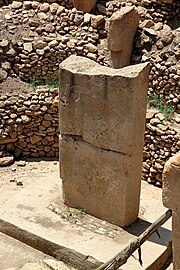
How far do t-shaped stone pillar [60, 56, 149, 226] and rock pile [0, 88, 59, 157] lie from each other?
2.24 m

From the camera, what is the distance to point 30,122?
31.4 feet

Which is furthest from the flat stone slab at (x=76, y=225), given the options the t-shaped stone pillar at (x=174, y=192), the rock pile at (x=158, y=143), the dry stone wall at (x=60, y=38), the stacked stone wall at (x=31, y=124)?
the dry stone wall at (x=60, y=38)

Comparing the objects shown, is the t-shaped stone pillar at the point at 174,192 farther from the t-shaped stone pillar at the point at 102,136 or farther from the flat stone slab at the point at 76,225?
the t-shaped stone pillar at the point at 102,136

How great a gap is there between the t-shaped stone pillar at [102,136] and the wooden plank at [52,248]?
33.3 inches

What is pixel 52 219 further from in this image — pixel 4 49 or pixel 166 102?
pixel 4 49

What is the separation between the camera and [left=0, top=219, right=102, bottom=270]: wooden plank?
6488 mm

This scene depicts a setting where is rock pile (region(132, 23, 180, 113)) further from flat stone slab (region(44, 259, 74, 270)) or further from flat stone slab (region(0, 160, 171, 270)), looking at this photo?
flat stone slab (region(44, 259, 74, 270))

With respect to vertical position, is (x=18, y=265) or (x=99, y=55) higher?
(x=99, y=55)

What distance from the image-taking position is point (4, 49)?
396 inches

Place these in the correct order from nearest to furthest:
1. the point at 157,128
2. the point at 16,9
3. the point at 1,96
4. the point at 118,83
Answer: the point at 118,83 < the point at 157,128 < the point at 1,96 < the point at 16,9

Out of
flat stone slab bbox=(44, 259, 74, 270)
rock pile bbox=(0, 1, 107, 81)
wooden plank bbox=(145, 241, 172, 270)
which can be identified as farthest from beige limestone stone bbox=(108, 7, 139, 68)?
flat stone slab bbox=(44, 259, 74, 270)

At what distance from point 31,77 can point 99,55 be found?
1431 mm

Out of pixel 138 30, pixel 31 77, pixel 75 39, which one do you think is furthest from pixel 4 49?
pixel 138 30

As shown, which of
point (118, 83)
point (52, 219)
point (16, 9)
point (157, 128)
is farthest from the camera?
point (16, 9)
